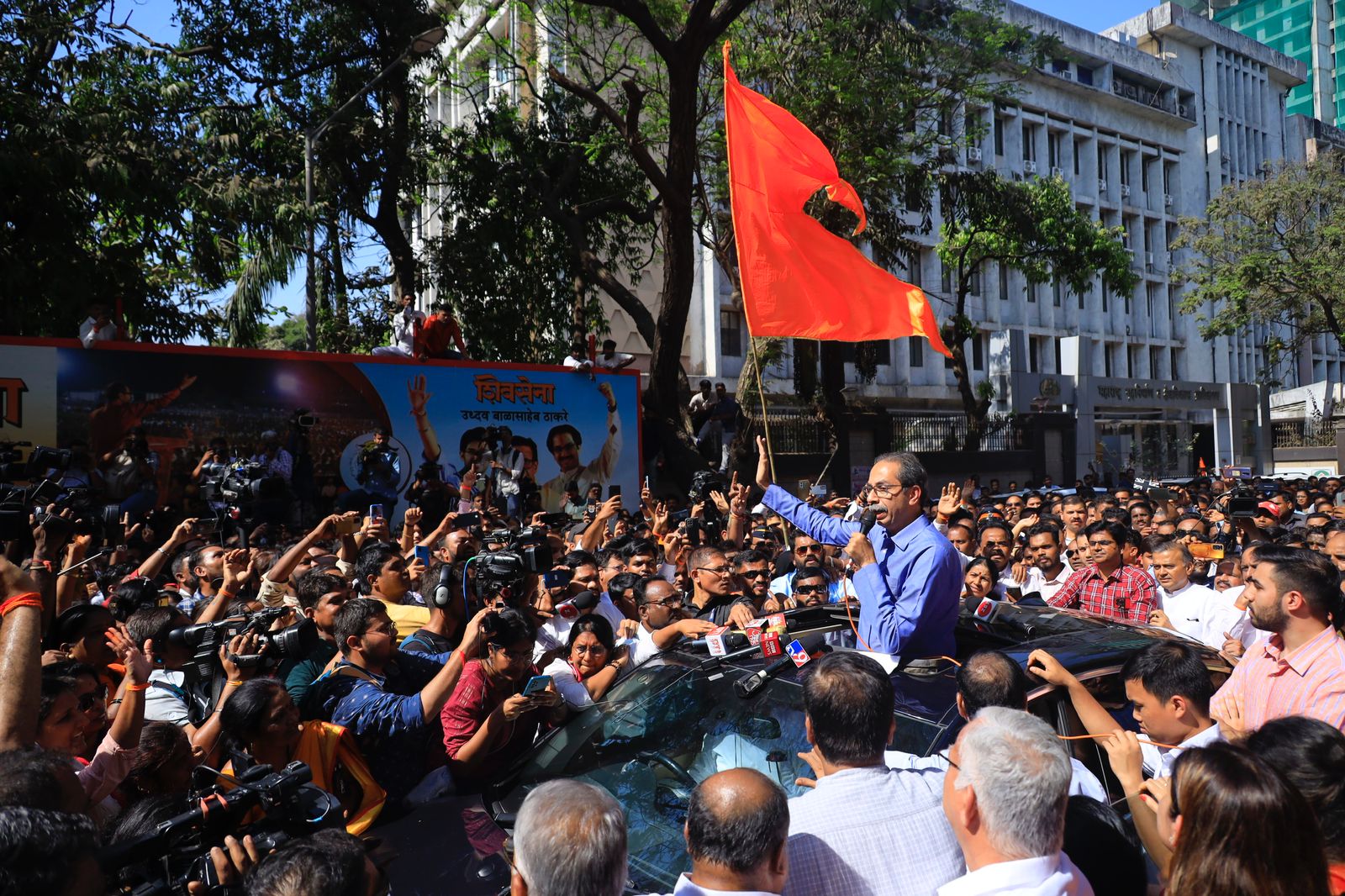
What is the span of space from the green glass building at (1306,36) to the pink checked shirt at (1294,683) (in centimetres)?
7272

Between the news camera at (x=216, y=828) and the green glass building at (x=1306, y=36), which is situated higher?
the green glass building at (x=1306, y=36)

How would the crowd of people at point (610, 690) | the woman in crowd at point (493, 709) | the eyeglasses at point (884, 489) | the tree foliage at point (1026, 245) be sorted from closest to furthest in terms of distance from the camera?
the crowd of people at point (610, 690) → the woman in crowd at point (493, 709) → the eyeglasses at point (884, 489) → the tree foliage at point (1026, 245)

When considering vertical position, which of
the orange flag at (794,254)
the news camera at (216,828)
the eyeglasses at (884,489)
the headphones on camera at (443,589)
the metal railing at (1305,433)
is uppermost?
the orange flag at (794,254)

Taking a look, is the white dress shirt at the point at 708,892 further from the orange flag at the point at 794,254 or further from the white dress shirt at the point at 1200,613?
the orange flag at the point at 794,254

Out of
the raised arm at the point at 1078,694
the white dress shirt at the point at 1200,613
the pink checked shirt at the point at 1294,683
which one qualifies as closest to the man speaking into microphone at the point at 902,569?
the raised arm at the point at 1078,694

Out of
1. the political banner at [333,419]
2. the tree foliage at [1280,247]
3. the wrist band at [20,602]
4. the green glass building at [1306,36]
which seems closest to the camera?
the wrist band at [20,602]

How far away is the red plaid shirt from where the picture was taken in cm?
629

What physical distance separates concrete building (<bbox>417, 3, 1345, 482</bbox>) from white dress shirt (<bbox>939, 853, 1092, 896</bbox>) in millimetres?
20655

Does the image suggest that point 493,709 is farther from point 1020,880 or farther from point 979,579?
point 979,579

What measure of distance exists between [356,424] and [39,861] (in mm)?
11001

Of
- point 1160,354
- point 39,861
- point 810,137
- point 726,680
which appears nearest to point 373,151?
point 810,137

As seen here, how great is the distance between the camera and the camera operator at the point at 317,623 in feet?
14.3

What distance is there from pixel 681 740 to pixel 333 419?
32.0ft

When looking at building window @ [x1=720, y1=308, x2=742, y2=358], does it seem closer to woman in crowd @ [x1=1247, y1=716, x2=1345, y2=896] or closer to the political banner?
the political banner
